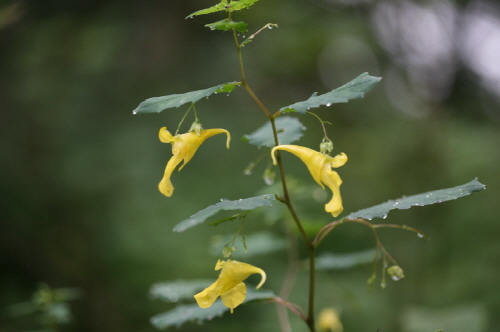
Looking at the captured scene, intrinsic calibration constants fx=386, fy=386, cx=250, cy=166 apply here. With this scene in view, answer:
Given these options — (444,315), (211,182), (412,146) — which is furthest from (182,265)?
(412,146)

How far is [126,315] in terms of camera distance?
3225 millimetres

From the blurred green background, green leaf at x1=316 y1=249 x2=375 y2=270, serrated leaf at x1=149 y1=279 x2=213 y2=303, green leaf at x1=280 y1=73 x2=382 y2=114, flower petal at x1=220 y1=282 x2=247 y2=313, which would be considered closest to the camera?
green leaf at x1=280 y1=73 x2=382 y2=114

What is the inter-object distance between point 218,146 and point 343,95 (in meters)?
3.44

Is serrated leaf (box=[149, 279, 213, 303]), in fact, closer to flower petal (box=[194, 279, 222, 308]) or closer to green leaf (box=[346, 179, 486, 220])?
flower petal (box=[194, 279, 222, 308])

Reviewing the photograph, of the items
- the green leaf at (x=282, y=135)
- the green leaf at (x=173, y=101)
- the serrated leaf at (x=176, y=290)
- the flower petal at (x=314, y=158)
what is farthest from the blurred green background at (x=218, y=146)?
the green leaf at (x=173, y=101)

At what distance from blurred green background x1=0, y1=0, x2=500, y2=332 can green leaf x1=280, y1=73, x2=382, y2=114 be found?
2.50m

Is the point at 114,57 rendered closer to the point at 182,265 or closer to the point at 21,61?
the point at 21,61

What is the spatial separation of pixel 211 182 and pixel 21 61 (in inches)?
94.8

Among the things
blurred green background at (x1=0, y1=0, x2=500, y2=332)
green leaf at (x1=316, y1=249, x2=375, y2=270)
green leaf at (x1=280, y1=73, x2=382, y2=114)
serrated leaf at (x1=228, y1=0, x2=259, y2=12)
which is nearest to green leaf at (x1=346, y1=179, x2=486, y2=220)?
green leaf at (x1=280, y1=73, x2=382, y2=114)

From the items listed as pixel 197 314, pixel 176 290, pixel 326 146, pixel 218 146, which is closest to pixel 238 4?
pixel 326 146

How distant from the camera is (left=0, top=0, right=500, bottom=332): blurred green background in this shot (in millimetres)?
3279

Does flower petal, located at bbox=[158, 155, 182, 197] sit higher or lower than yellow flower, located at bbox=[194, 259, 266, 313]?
higher

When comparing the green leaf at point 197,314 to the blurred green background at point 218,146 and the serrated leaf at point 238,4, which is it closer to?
the serrated leaf at point 238,4

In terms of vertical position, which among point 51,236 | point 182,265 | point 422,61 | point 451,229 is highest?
point 422,61
